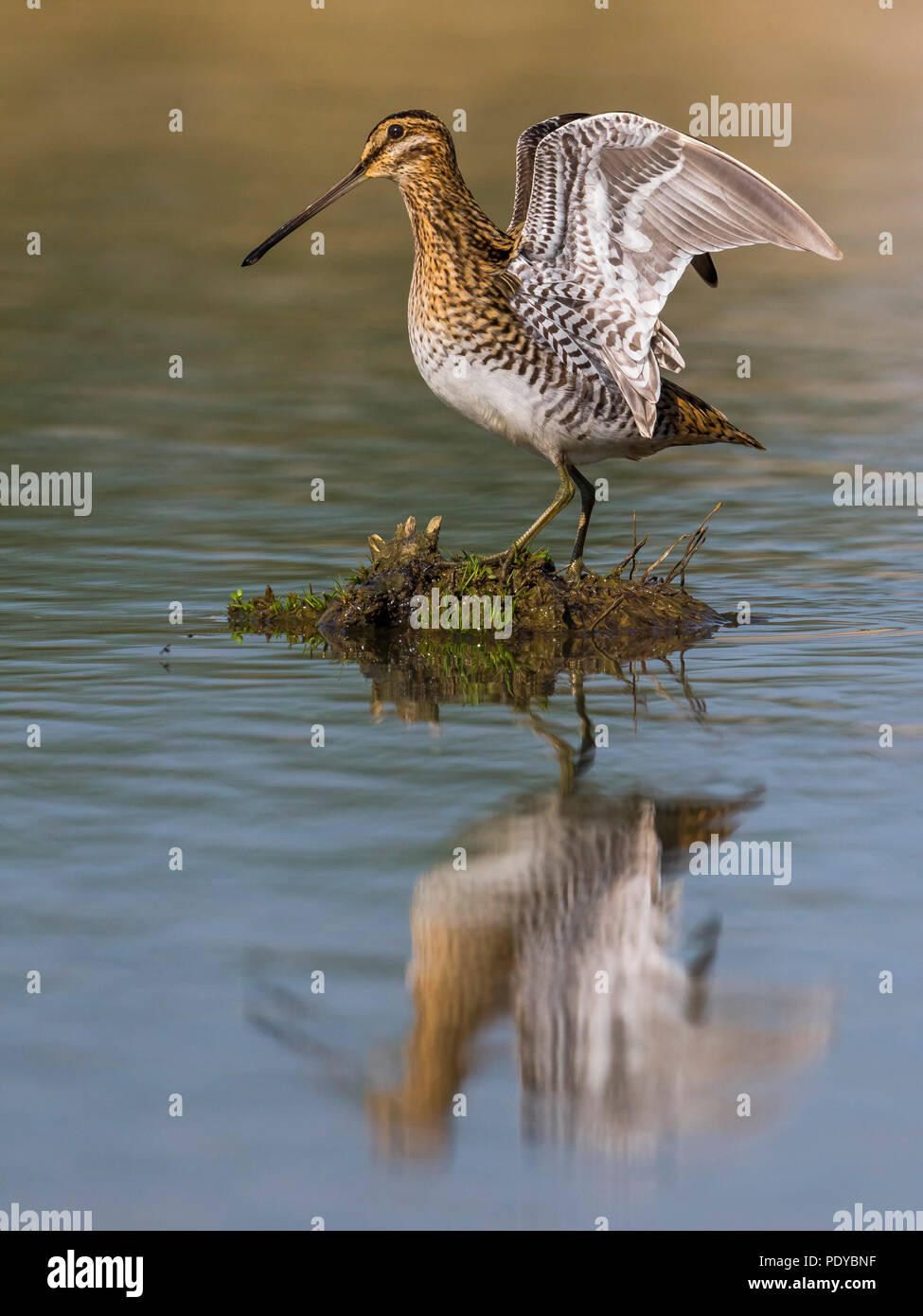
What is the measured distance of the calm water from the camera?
16.9ft

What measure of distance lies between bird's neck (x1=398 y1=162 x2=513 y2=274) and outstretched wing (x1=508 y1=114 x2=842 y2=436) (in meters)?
0.23

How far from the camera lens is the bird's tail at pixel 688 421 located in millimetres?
10742

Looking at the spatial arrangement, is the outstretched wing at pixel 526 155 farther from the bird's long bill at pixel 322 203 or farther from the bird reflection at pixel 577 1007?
the bird reflection at pixel 577 1007

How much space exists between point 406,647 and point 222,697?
4.56 ft

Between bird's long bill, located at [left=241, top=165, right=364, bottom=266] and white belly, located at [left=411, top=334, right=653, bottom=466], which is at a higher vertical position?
bird's long bill, located at [left=241, top=165, right=364, bottom=266]

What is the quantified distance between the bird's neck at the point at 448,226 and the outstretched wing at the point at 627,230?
234 millimetres

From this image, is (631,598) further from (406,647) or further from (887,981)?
(887,981)

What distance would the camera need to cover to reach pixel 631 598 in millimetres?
10891

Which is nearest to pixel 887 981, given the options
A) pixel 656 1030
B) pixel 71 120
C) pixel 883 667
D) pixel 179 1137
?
pixel 656 1030

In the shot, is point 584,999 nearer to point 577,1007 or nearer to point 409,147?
point 577,1007

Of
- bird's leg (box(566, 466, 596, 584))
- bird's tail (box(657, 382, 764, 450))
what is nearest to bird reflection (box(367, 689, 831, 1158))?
bird's leg (box(566, 466, 596, 584))

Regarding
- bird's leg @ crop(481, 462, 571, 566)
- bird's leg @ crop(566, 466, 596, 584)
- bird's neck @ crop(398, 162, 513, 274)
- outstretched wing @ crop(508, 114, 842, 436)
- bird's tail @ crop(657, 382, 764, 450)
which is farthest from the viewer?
bird's leg @ crop(566, 466, 596, 584)

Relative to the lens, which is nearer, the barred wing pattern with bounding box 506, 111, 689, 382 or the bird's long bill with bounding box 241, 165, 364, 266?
the barred wing pattern with bounding box 506, 111, 689, 382

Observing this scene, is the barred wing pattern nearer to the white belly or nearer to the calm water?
the white belly
